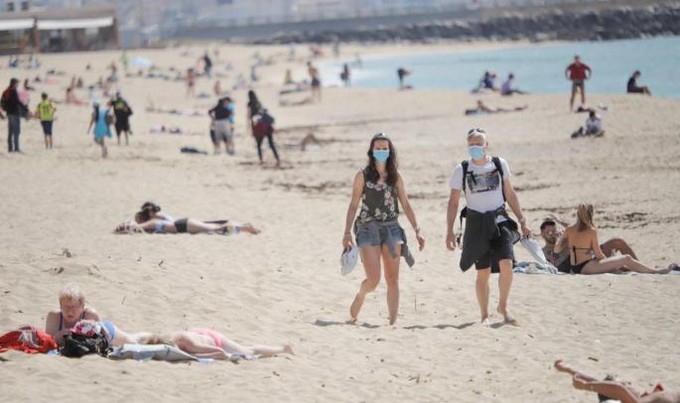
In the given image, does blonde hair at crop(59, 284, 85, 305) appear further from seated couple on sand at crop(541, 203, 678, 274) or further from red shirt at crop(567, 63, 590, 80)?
red shirt at crop(567, 63, 590, 80)

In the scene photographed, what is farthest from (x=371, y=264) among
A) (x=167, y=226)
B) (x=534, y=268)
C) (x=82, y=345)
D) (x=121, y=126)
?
(x=121, y=126)

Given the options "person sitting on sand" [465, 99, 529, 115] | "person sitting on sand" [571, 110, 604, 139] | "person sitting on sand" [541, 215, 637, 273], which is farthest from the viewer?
"person sitting on sand" [465, 99, 529, 115]

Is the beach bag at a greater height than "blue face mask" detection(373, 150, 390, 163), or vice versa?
"blue face mask" detection(373, 150, 390, 163)

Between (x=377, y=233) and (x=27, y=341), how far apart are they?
9.31 feet

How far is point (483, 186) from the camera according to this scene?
952 cm

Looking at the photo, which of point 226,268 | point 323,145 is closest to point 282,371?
point 226,268

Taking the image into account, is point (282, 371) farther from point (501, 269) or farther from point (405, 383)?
point (501, 269)

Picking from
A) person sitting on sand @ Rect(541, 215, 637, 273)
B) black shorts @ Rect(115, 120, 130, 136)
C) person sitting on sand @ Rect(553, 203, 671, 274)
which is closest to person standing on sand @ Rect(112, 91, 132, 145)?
black shorts @ Rect(115, 120, 130, 136)

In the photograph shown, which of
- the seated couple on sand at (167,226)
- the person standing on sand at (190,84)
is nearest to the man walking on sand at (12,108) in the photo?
the seated couple on sand at (167,226)

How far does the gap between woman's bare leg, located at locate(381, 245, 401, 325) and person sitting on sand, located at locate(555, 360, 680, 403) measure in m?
2.72

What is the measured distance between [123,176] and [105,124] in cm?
336

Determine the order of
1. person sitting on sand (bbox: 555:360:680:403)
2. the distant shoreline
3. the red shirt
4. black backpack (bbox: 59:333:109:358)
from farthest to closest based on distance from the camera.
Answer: the distant shoreline < the red shirt < black backpack (bbox: 59:333:109:358) < person sitting on sand (bbox: 555:360:680:403)

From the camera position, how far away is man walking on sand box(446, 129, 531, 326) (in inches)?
375

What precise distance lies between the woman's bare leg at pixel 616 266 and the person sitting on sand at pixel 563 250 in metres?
0.24
